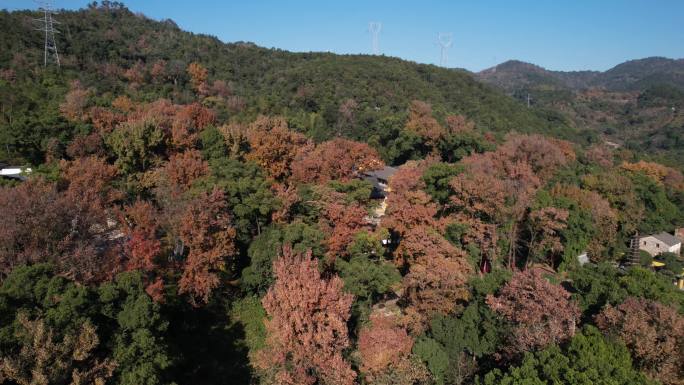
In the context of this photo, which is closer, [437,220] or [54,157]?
[437,220]

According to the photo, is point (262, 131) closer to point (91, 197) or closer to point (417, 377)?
point (91, 197)

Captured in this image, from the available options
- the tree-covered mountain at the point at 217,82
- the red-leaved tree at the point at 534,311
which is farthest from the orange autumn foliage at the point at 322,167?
the tree-covered mountain at the point at 217,82

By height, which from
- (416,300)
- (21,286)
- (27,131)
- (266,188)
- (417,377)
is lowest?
(417,377)

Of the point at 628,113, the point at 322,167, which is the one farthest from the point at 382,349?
the point at 628,113

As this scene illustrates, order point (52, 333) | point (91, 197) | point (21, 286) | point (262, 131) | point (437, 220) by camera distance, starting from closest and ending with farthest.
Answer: point (52, 333) → point (21, 286) → point (91, 197) → point (437, 220) → point (262, 131)

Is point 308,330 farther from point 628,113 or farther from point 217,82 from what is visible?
point 628,113

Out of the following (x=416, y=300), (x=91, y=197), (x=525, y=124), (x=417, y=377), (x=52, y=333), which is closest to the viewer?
(x=52, y=333)

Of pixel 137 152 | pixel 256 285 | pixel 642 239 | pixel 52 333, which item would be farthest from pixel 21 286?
pixel 642 239
